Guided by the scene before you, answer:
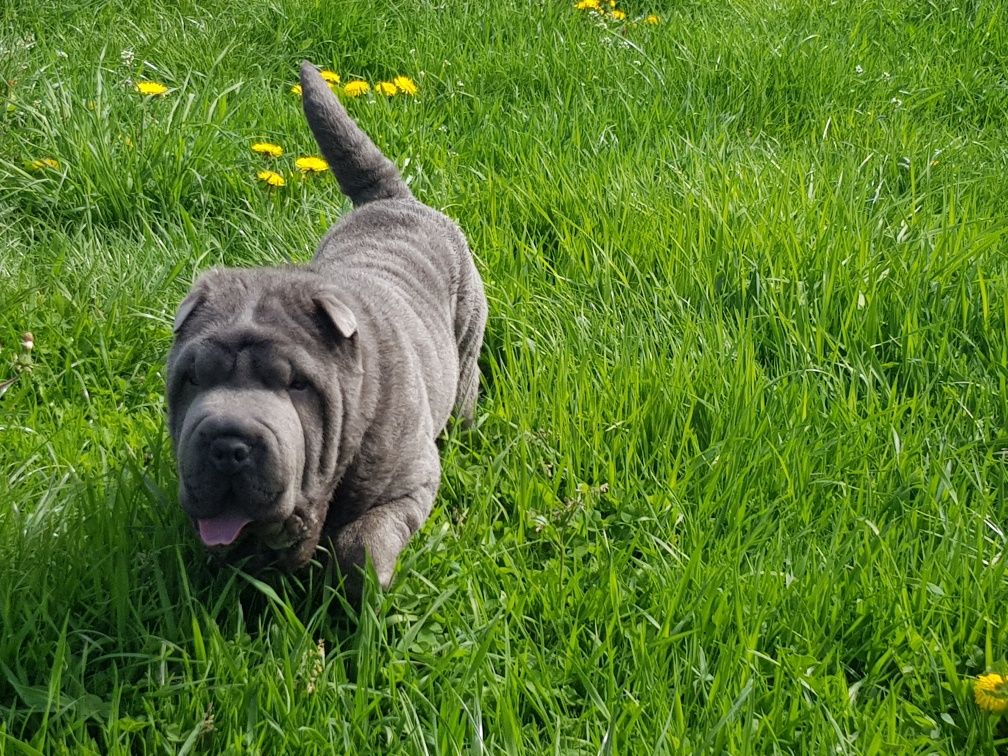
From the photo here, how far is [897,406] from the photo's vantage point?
3633 mm

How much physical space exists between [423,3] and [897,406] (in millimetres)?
3977

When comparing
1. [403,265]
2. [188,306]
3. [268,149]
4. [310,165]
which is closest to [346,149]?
[403,265]

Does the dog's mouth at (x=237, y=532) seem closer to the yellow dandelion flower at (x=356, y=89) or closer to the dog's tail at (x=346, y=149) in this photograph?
the dog's tail at (x=346, y=149)

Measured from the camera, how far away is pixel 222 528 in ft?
8.94

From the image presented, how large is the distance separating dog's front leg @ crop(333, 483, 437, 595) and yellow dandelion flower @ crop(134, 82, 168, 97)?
2904 millimetres

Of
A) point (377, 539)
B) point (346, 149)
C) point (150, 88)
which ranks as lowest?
point (377, 539)

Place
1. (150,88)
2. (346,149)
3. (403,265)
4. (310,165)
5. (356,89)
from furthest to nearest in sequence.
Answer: (356,89) < (150,88) < (310,165) < (346,149) < (403,265)

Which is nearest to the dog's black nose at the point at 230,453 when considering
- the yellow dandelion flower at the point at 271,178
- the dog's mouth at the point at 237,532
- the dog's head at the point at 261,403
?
the dog's head at the point at 261,403

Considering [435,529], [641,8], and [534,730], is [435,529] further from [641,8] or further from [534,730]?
[641,8]

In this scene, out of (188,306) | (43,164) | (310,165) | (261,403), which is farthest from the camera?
(310,165)

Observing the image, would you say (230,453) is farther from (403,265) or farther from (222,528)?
(403,265)

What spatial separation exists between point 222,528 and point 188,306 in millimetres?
585

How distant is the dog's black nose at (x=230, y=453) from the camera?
2.56m

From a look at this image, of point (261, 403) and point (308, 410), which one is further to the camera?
point (308, 410)
